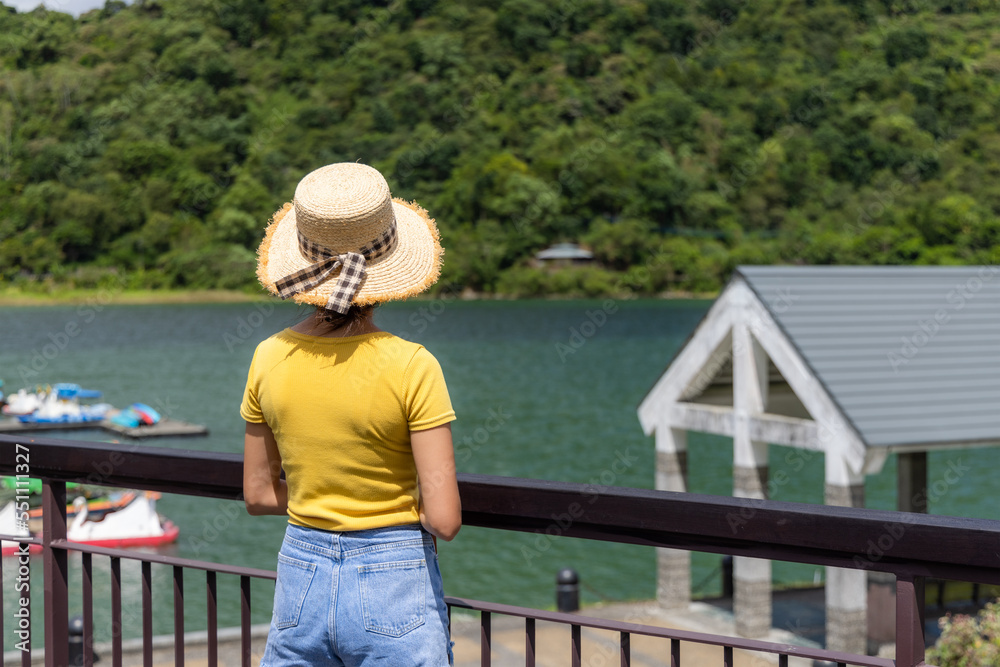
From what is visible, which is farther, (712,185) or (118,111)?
(712,185)

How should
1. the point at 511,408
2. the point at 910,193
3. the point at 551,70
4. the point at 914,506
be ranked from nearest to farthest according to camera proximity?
the point at 914,506 < the point at 511,408 < the point at 910,193 < the point at 551,70

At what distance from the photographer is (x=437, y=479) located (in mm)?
2129

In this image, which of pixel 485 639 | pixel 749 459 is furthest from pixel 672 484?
pixel 485 639

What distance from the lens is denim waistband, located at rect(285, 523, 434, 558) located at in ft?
7.23

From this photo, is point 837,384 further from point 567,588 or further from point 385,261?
point 385,261

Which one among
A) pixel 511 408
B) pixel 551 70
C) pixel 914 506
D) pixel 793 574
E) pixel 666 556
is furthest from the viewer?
pixel 551 70

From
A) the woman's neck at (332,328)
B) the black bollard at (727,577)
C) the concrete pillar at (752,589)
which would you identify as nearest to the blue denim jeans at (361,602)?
the woman's neck at (332,328)

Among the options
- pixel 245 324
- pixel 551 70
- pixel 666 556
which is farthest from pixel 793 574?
pixel 551 70

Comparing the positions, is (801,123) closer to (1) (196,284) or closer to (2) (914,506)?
(1) (196,284)

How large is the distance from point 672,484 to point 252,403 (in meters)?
10.3

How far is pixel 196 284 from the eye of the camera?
93750 mm

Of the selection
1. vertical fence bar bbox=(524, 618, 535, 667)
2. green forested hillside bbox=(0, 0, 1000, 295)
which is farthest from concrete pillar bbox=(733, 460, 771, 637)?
green forested hillside bbox=(0, 0, 1000, 295)

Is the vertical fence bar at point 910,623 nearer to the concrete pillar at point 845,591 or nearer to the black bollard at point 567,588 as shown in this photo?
the concrete pillar at point 845,591

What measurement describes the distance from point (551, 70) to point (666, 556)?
105m
